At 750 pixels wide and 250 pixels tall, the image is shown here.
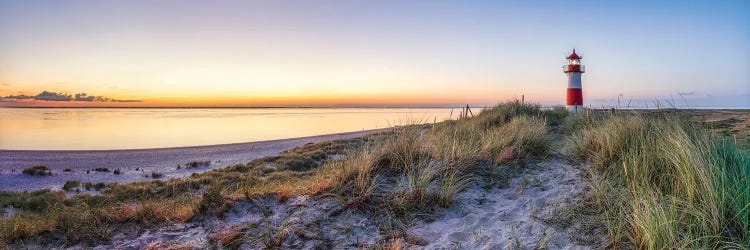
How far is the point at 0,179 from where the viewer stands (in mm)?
16828

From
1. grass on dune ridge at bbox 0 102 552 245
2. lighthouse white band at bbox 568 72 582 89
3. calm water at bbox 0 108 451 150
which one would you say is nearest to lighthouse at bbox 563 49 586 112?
lighthouse white band at bbox 568 72 582 89

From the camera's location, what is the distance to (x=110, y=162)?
22812 millimetres

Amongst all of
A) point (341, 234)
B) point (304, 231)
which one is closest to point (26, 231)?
point (304, 231)

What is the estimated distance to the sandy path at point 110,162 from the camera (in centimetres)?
1706

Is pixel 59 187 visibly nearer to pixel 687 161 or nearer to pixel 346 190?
pixel 346 190

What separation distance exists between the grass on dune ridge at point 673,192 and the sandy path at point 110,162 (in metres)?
11.3

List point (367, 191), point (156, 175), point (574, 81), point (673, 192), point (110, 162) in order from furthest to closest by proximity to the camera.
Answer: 1. point (110, 162)
2. point (574, 81)
3. point (156, 175)
4. point (367, 191)
5. point (673, 192)

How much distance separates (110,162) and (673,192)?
26277mm

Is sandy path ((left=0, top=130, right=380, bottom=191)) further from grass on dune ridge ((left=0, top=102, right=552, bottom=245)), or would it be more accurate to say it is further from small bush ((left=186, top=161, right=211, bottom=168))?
grass on dune ridge ((left=0, top=102, right=552, bottom=245))

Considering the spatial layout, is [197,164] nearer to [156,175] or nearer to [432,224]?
[156,175]

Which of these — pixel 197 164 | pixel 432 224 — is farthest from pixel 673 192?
pixel 197 164

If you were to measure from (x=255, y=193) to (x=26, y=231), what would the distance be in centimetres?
264

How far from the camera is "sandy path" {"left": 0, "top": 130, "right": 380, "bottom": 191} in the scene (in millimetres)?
17062

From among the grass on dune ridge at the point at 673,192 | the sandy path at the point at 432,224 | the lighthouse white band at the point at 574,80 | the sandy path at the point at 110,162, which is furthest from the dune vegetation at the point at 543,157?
the lighthouse white band at the point at 574,80
